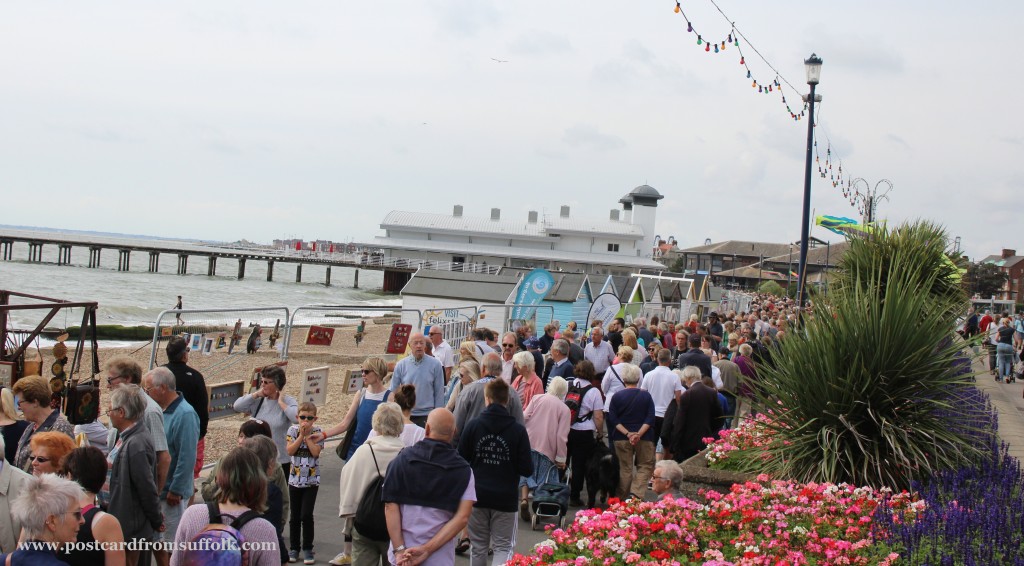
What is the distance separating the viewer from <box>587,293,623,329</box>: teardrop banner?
801 inches

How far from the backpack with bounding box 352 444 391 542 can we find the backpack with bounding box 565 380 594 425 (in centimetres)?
370

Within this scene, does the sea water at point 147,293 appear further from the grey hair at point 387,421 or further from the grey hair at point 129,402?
the grey hair at point 387,421

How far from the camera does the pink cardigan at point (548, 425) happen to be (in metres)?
7.93

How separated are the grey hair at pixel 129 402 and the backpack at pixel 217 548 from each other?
1602 mm

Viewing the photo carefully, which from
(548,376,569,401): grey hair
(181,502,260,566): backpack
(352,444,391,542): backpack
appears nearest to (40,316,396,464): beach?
(548,376,569,401): grey hair

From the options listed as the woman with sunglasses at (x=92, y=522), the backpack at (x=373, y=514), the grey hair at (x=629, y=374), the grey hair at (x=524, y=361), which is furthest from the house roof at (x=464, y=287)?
the woman with sunglasses at (x=92, y=522)

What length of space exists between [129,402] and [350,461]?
1.35 meters

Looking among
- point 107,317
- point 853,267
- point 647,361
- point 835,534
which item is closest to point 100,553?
point 835,534

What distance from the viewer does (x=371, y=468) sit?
5316mm

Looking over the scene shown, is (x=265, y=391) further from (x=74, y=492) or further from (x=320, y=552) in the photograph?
(x=74, y=492)

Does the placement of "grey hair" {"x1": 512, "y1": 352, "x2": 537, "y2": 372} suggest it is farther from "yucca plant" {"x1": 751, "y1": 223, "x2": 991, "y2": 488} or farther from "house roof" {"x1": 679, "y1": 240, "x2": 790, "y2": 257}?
"house roof" {"x1": 679, "y1": 240, "x2": 790, "y2": 257}

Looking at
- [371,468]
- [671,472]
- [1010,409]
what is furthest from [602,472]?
[1010,409]

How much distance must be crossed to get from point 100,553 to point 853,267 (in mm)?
12887

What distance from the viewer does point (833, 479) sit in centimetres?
676
